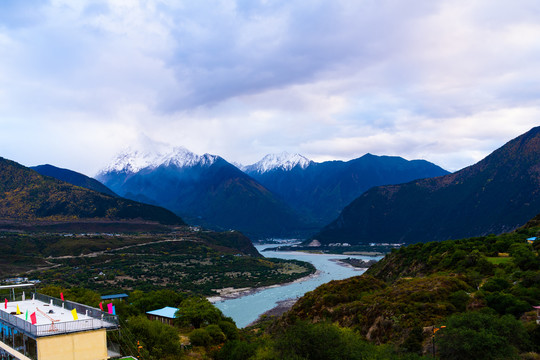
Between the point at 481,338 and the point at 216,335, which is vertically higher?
the point at 481,338

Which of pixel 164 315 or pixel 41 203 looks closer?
pixel 164 315

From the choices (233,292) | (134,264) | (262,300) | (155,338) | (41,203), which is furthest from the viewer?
(41,203)

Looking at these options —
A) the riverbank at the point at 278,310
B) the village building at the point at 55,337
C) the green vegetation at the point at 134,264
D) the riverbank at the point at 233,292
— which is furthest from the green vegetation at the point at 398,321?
the green vegetation at the point at 134,264

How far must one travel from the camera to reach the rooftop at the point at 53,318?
61.4 ft

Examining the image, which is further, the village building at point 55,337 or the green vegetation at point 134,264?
the green vegetation at point 134,264

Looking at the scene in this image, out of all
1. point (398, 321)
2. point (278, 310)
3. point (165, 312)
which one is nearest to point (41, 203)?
point (278, 310)

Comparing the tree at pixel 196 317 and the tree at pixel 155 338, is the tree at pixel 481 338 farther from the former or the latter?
the tree at pixel 196 317

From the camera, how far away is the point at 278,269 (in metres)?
147

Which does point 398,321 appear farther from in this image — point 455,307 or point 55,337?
point 55,337

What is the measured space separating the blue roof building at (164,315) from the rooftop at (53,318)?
19562mm

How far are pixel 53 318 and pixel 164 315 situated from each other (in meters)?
25.8

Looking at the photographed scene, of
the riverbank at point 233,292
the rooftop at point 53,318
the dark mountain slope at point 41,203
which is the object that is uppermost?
the dark mountain slope at point 41,203

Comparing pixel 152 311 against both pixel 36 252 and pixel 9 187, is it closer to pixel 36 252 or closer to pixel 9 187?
pixel 36 252

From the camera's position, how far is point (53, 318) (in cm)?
2138
